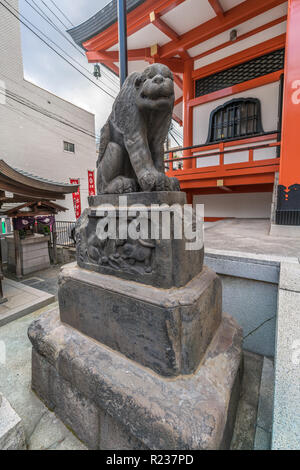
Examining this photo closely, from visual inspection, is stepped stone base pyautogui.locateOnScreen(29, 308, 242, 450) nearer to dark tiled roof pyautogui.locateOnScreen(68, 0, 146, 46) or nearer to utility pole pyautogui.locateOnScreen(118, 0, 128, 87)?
utility pole pyautogui.locateOnScreen(118, 0, 128, 87)

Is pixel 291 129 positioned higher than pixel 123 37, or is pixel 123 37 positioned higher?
pixel 123 37

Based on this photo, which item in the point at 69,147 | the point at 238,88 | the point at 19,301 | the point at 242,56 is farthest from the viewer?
the point at 69,147

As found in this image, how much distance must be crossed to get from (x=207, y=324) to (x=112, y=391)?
2.28ft

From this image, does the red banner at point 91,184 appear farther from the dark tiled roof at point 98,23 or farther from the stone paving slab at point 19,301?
the stone paving slab at point 19,301

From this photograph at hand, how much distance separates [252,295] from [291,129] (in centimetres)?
363

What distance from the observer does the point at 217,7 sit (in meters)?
4.79

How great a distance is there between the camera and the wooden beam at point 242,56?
17.5 feet

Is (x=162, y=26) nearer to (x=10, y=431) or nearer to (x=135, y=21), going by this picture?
(x=135, y=21)

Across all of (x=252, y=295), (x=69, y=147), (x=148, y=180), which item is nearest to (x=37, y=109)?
(x=69, y=147)

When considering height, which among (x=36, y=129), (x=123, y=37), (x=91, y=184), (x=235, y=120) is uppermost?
(x=36, y=129)

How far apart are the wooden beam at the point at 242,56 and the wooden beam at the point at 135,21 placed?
2.06 meters

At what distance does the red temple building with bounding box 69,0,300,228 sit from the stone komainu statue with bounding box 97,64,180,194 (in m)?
3.56
